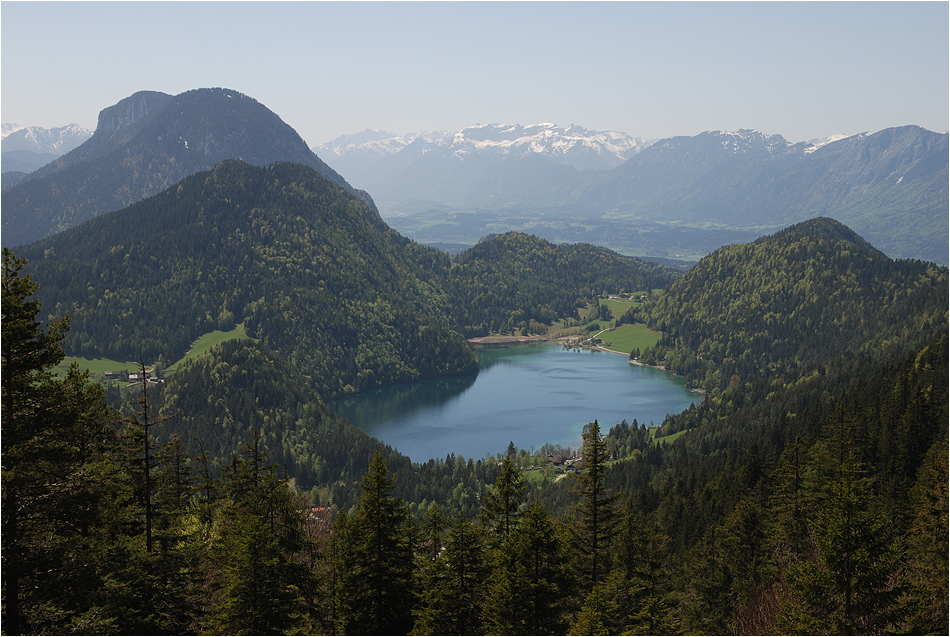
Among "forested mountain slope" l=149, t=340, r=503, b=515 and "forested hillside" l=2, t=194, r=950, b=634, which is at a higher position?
"forested hillside" l=2, t=194, r=950, b=634

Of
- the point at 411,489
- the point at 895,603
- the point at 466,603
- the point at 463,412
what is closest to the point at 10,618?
the point at 466,603

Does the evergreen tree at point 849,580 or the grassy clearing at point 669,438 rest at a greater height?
the evergreen tree at point 849,580

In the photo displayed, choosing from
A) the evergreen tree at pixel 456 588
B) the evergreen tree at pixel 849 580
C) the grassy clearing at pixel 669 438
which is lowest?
the grassy clearing at pixel 669 438

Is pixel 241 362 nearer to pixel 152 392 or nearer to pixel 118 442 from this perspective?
pixel 152 392

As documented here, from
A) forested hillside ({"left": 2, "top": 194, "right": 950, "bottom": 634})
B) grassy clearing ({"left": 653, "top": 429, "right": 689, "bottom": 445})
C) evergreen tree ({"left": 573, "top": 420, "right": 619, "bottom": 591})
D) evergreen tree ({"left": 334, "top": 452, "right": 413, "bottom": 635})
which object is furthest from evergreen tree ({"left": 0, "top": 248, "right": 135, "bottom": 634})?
grassy clearing ({"left": 653, "top": 429, "right": 689, "bottom": 445})

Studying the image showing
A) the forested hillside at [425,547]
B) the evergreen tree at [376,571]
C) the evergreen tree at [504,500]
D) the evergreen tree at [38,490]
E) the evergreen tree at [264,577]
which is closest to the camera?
the evergreen tree at [38,490]

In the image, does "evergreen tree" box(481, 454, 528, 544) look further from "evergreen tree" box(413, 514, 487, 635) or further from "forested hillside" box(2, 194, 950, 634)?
"evergreen tree" box(413, 514, 487, 635)

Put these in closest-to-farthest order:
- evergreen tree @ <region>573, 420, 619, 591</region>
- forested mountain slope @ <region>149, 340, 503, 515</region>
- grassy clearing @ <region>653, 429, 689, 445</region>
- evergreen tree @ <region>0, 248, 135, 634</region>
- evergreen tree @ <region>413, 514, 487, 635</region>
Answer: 1. evergreen tree @ <region>0, 248, 135, 634</region>
2. evergreen tree @ <region>413, 514, 487, 635</region>
3. evergreen tree @ <region>573, 420, 619, 591</region>
4. forested mountain slope @ <region>149, 340, 503, 515</region>
5. grassy clearing @ <region>653, 429, 689, 445</region>

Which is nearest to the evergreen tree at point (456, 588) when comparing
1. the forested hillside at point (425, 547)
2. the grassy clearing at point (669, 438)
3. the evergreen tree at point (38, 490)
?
the forested hillside at point (425, 547)

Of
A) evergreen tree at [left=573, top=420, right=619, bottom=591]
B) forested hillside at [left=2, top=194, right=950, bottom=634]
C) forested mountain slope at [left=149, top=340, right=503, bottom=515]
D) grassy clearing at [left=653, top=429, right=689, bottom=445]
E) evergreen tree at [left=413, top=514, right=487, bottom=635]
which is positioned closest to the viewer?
forested hillside at [left=2, top=194, right=950, bottom=634]

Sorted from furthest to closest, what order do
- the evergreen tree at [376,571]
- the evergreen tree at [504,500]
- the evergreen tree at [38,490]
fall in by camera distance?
the evergreen tree at [504,500] < the evergreen tree at [376,571] < the evergreen tree at [38,490]

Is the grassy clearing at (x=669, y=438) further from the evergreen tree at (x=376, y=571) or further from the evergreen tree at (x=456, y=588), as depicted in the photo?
the evergreen tree at (x=376, y=571)
